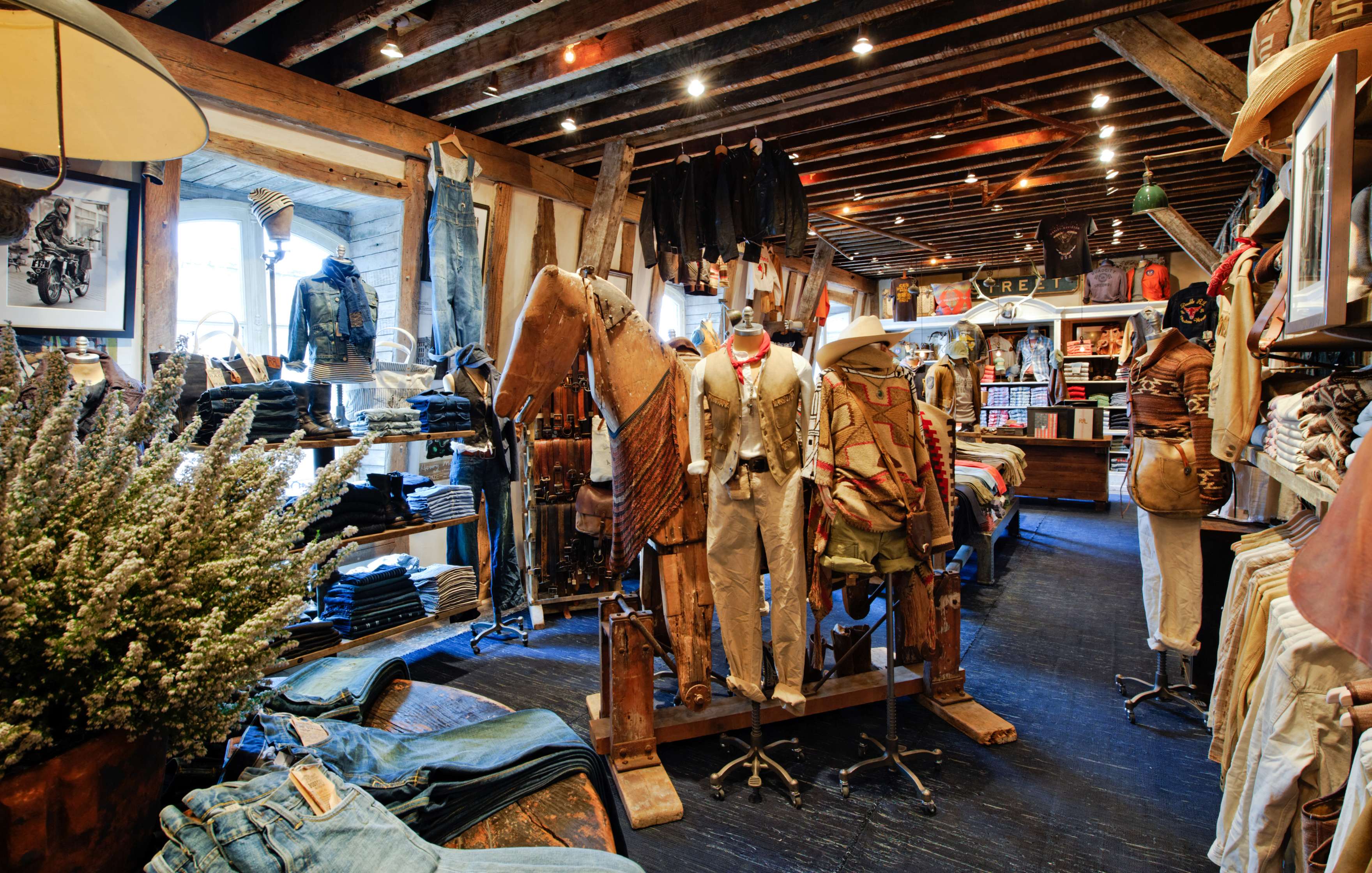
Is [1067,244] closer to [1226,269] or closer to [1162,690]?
[1226,269]

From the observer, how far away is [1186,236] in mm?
5324

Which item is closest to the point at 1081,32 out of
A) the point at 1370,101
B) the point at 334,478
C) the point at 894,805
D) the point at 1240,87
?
the point at 1240,87

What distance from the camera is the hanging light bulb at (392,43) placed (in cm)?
372

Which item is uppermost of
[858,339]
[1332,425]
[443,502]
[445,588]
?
[858,339]

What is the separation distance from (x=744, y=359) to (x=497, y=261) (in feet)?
10.5

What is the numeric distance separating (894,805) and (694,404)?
5.46 feet

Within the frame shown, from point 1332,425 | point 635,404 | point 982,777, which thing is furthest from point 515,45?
point 982,777

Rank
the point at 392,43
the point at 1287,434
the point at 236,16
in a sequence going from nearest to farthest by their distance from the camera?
the point at 1287,434 < the point at 236,16 < the point at 392,43

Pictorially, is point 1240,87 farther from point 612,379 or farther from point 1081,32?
point 612,379

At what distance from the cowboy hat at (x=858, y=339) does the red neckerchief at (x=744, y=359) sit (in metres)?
0.20

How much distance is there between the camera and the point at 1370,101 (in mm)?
1452

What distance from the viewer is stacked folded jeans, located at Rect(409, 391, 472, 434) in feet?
12.4

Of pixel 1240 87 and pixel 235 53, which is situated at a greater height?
pixel 235 53

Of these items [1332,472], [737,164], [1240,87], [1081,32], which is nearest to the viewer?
[1332,472]
